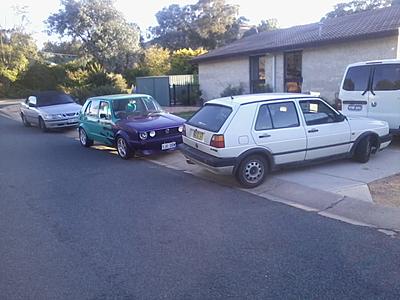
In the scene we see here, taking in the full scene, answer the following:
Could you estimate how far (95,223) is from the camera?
505 cm

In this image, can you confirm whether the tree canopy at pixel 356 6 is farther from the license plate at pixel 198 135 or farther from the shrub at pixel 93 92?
the license plate at pixel 198 135

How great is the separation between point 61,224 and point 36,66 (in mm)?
41689

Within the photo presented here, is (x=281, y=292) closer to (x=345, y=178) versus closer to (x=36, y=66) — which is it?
(x=345, y=178)

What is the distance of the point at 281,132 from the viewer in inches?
258

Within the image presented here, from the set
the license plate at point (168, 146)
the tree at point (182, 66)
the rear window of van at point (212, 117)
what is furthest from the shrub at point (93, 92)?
A: the rear window of van at point (212, 117)

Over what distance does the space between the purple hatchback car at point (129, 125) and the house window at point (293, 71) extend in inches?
342

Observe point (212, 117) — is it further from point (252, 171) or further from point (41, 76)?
point (41, 76)

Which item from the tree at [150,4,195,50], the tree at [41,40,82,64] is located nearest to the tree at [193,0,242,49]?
the tree at [150,4,195,50]

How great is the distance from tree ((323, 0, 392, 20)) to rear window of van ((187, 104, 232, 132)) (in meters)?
39.4

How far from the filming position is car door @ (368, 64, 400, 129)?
26.5ft

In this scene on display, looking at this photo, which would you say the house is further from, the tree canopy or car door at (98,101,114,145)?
the tree canopy

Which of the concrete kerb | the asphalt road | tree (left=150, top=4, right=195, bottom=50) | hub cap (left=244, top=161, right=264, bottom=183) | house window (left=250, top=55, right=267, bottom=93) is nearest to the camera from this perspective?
the asphalt road

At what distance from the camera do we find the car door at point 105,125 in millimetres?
9787

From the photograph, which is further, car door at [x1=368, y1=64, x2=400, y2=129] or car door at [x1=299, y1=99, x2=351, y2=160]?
car door at [x1=368, y1=64, x2=400, y2=129]
